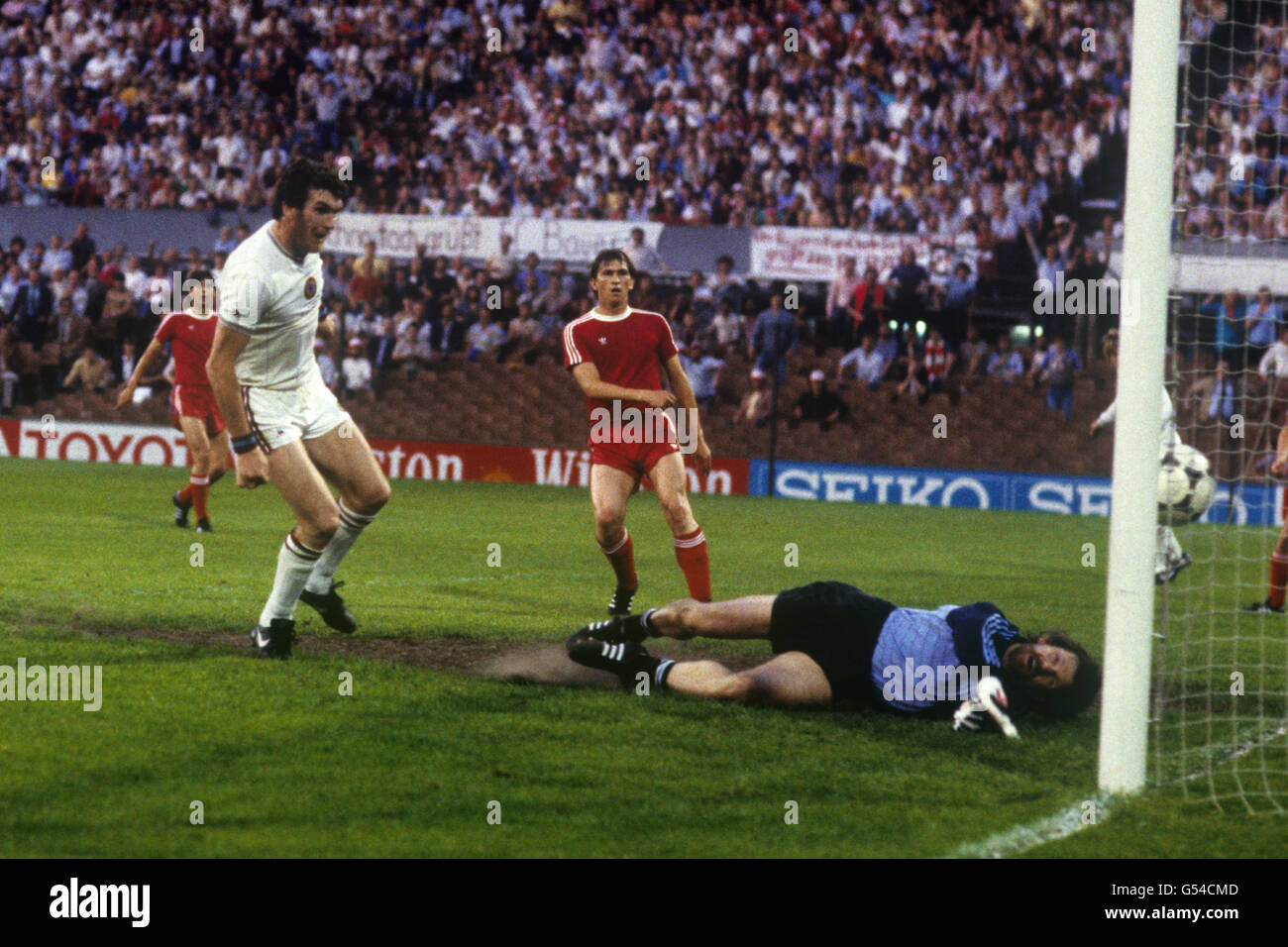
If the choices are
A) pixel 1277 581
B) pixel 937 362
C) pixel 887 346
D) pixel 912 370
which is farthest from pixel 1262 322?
pixel 1277 581

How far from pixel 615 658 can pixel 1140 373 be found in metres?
2.62

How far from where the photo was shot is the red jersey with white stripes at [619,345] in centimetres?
831

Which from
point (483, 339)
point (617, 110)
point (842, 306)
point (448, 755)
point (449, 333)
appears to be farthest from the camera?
point (617, 110)

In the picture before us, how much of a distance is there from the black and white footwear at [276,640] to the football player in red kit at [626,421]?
6.01ft

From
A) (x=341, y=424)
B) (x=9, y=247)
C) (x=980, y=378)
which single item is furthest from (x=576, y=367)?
(x=9, y=247)

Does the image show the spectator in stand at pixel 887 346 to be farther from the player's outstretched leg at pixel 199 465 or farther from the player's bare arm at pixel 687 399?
the player's bare arm at pixel 687 399

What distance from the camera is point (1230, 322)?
14.5m

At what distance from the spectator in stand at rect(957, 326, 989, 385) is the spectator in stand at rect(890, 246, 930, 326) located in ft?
2.09

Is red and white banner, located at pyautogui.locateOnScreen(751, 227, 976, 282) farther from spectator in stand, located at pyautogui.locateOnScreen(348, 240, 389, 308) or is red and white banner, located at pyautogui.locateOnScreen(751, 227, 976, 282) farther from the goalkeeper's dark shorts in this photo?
the goalkeeper's dark shorts

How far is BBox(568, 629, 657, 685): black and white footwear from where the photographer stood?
6348mm

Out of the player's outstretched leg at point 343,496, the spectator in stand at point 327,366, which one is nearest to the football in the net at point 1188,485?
the player's outstretched leg at point 343,496

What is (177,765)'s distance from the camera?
4.92 meters

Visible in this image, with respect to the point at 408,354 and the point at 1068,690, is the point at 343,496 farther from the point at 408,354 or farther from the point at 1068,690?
the point at 408,354

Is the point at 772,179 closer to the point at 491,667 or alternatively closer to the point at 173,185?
the point at 173,185
